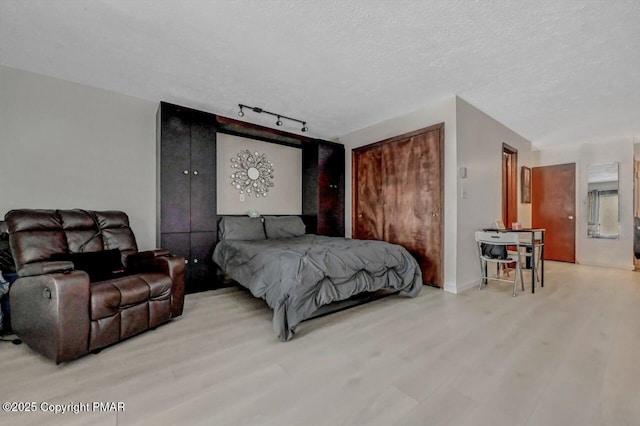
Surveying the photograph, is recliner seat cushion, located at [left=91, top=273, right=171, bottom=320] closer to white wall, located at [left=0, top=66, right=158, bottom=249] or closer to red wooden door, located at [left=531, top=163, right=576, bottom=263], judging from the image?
white wall, located at [left=0, top=66, right=158, bottom=249]

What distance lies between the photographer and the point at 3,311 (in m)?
2.22

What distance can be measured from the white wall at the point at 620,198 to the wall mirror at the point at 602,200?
68 millimetres

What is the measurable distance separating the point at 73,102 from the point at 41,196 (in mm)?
1123

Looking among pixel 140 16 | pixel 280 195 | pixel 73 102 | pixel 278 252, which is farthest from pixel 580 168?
pixel 73 102

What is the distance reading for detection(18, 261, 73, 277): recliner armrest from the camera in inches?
76.6

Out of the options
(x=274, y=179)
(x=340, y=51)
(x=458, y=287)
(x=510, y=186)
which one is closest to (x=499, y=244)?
(x=458, y=287)

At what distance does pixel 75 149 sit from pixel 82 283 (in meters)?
2.06

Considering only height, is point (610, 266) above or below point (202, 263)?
below

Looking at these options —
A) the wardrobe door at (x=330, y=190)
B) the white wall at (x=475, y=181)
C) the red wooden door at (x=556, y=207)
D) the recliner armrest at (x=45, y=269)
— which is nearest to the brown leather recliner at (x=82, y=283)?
the recliner armrest at (x=45, y=269)

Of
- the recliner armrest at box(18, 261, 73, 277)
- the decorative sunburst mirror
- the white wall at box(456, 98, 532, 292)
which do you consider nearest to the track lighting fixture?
the decorative sunburst mirror

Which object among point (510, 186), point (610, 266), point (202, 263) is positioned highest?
point (510, 186)

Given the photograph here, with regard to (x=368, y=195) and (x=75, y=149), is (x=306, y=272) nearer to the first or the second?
(x=368, y=195)

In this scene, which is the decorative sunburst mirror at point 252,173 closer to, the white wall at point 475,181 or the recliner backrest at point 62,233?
the recliner backrest at point 62,233

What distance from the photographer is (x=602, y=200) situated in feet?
17.3
